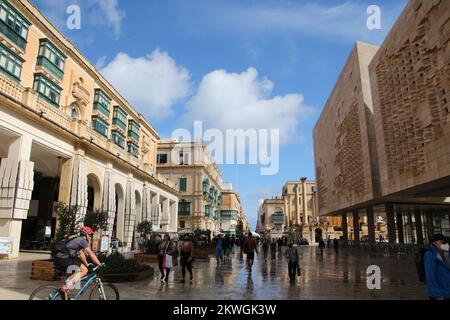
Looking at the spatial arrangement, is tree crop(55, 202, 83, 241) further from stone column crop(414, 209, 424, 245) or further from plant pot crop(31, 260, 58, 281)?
stone column crop(414, 209, 424, 245)

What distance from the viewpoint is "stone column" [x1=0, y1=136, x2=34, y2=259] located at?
57.8 feet

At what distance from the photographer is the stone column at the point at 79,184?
75.0ft

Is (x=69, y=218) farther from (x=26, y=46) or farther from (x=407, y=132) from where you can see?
(x=407, y=132)

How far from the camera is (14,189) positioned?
1778 centimetres

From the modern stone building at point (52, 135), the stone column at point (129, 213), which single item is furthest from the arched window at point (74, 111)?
the stone column at point (129, 213)

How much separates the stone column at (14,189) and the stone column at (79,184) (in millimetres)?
4268

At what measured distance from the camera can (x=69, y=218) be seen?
14148 mm

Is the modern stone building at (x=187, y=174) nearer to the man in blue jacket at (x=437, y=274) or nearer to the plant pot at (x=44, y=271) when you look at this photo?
the plant pot at (x=44, y=271)

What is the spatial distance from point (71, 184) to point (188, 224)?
36.1 meters

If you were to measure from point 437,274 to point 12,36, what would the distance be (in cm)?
2346

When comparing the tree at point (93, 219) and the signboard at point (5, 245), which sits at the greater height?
the tree at point (93, 219)

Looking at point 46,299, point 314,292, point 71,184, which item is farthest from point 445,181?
point 71,184

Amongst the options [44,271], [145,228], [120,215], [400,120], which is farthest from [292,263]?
[120,215]

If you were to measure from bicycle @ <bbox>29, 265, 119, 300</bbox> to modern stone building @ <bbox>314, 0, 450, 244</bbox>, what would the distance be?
1812 centimetres
